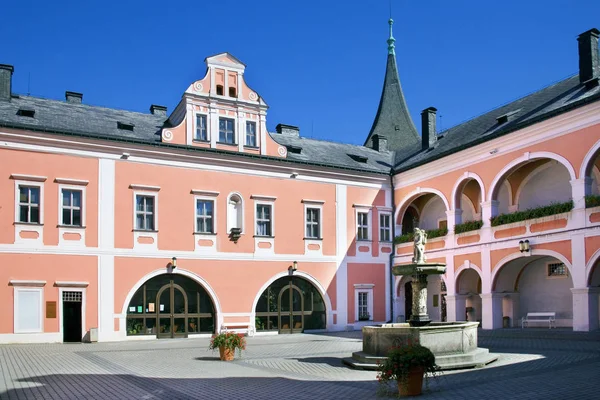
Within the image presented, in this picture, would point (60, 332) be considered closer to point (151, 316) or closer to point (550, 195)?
point (151, 316)

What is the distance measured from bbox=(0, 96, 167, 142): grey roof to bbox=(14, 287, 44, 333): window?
5.78m

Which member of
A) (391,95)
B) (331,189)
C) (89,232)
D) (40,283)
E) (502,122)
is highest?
(391,95)

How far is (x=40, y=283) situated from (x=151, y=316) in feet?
14.2

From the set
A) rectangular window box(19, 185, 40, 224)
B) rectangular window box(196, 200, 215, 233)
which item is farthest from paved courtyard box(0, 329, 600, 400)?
rectangular window box(196, 200, 215, 233)

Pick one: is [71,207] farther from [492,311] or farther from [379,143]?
[379,143]

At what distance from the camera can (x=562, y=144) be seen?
22.5 meters

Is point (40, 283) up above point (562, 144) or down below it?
below

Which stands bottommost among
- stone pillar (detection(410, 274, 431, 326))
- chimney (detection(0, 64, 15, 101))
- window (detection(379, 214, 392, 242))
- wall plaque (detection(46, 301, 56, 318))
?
wall plaque (detection(46, 301, 56, 318))

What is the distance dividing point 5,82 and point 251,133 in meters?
9.84

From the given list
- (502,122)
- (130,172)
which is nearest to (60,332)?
(130,172)

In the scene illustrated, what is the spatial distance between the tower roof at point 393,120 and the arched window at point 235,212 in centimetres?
1348

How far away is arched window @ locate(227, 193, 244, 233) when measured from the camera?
27.5 metres

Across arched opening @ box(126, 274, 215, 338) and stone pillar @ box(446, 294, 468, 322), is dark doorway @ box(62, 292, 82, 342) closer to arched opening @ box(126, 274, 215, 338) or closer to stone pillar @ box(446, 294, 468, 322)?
arched opening @ box(126, 274, 215, 338)

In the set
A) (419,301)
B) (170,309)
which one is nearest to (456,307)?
(419,301)
